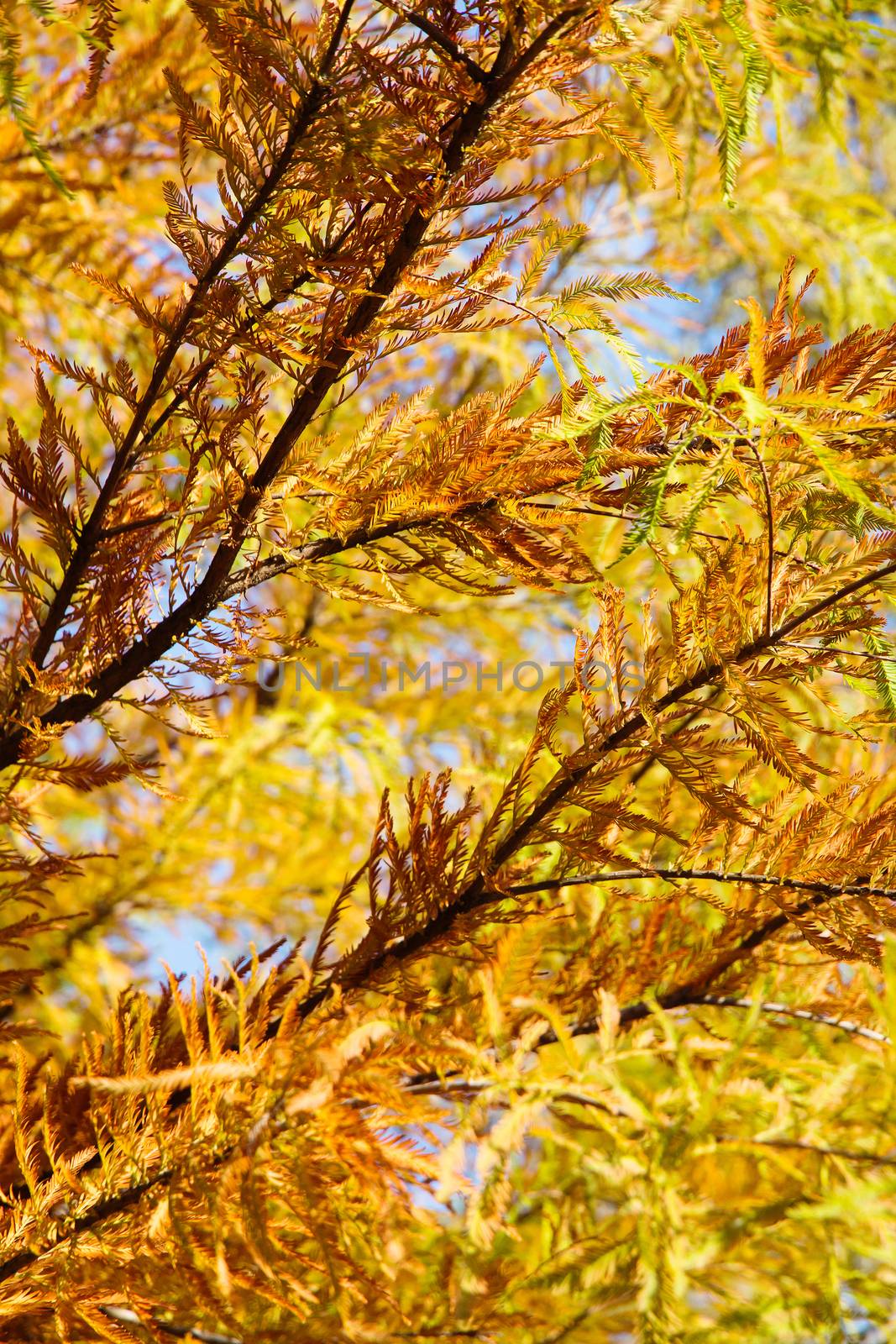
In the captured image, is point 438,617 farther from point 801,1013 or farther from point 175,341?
point 801,1013

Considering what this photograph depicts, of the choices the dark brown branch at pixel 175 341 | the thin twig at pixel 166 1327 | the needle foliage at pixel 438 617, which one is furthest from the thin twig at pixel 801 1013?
the dark brown branch at pixel 175 341

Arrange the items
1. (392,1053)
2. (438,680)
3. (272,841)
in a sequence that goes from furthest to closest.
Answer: (438,680) → (272,841) → (392,1053)

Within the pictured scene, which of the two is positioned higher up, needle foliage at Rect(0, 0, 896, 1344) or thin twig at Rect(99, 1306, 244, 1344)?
needle foliage at Rect(0, 0, 896, 1344)

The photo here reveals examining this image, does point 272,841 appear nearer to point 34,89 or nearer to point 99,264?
point 99,264

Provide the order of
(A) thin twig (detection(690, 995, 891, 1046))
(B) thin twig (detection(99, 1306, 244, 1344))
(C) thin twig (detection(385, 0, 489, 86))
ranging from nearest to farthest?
(C) thin twig (detection(385, 0, 489, 86))
(B) thin twig (detection(99, 1306, 244, 1344))
(A) thin twig (detection(690, 995, 891, 1046))

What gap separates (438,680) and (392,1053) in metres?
2.26

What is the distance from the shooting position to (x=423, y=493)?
87cm

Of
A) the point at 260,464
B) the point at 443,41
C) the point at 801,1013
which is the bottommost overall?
the point at 801,1013

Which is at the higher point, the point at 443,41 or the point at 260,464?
the point at 443,41

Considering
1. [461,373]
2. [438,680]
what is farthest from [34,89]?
[438,680]

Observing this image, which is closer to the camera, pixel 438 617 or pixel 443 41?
pixel 443 41

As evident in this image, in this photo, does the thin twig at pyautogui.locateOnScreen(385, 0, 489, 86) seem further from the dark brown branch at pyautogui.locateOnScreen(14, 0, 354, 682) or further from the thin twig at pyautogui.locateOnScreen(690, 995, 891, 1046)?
the thin twig at pyautogui.locateOnScreen(690, 995, 891, 1046)

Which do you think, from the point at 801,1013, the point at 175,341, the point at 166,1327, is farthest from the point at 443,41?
the point at 166,1327

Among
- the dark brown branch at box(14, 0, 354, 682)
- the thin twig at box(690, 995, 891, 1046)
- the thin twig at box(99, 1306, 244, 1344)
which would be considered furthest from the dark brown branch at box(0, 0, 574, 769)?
the thin twig at box(690, 995, 891, 1046)
